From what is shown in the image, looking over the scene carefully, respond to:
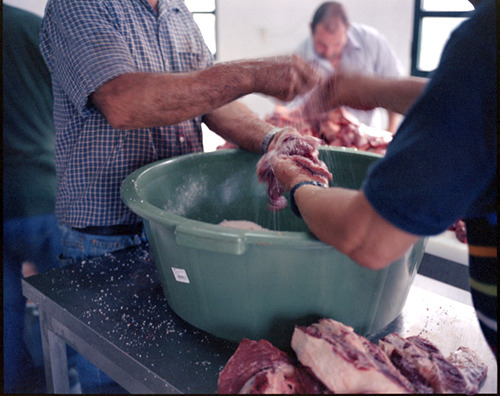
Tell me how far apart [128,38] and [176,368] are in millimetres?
1036

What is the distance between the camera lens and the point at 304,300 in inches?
38.0

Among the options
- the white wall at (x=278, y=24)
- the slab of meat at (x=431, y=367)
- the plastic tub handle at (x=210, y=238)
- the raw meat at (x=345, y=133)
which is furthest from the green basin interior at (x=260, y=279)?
the white wall at (x=278, y=24)

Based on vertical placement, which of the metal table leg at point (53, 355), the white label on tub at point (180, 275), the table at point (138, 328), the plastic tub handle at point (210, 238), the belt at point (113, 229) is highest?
the plastic tub handle at point (210, 238)

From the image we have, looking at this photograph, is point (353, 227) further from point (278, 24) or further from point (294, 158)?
point (278, 24)

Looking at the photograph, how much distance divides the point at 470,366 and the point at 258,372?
0.50 metres

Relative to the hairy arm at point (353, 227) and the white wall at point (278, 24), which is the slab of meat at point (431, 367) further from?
the white wall at point (278, 24)

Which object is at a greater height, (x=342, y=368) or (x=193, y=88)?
(x=193, y=88)

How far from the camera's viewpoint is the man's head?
3.21 metres

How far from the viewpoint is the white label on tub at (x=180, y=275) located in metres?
1.04

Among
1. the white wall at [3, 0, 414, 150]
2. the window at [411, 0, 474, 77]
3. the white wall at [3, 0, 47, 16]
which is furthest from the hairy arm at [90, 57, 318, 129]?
the window at [411, 0, 474, 77]

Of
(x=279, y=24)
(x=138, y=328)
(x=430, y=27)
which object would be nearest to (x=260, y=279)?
(x=138, y=328)

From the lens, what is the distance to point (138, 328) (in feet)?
3.76

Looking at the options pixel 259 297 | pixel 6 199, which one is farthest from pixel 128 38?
pixel 6 199

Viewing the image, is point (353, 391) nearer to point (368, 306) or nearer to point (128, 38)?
point (368, 306)
